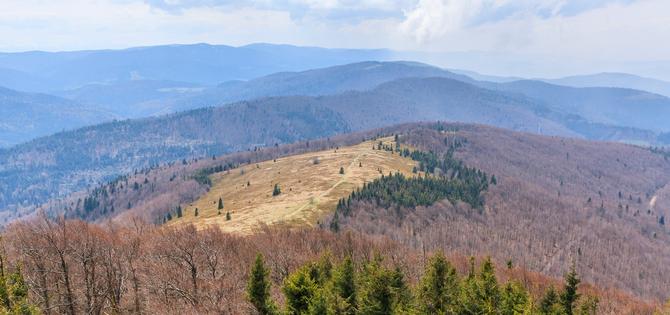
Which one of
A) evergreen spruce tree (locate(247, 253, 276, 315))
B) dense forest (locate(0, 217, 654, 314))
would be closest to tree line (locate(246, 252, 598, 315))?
evergreen spruce tree (locate(247, 253, 276, 315))

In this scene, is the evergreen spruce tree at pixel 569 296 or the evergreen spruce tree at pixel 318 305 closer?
the evergreen spruce tree at pixel 318 305

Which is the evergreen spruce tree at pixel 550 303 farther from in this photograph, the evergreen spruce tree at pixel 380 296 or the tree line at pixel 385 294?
the evergreen spruce tree at pixel 380 296

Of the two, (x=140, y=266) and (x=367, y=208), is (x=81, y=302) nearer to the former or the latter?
(x=140, y=266)

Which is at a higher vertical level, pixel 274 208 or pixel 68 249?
pixel 68 249

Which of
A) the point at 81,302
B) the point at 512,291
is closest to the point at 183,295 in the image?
the point at 81,302

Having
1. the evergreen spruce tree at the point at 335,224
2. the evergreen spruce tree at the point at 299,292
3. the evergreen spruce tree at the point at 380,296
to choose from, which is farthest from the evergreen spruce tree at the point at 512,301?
the evergreen spruce tree at the point at 335,224

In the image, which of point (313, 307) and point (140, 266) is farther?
point (140, 266)

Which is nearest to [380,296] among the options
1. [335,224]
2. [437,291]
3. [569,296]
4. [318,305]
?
[318,305]

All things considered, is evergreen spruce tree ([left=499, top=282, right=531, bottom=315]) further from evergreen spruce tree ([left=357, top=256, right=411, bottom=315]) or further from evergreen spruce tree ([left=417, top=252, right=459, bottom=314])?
evergreen spruce tree ([left=357, top=256, right=411, bottom=315])
